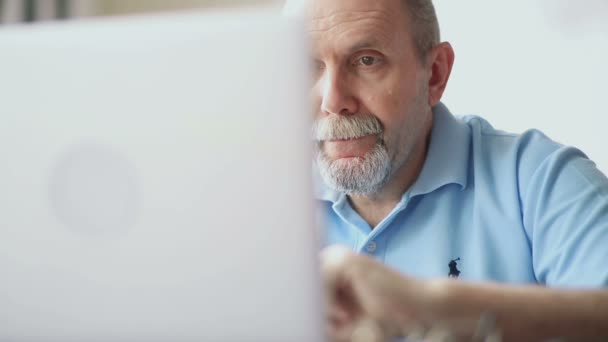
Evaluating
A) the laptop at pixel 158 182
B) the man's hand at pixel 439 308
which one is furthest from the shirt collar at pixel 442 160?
the laptop at pixel 158 182

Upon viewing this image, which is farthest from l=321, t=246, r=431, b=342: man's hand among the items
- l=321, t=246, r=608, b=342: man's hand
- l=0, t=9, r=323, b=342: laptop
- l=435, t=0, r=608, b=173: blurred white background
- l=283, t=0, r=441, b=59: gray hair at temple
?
l=435, t=0, r=608, b=173: blurred white background

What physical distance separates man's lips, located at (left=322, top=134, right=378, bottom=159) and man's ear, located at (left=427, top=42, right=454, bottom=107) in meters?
0.22

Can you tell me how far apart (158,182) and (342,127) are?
782 mm

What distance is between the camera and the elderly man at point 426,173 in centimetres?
121

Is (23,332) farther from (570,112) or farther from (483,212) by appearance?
(570,112)

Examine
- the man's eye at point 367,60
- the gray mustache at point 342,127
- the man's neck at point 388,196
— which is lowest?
the man's neck at point 388,196

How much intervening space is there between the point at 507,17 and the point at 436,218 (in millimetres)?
808

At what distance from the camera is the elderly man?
1.21 m

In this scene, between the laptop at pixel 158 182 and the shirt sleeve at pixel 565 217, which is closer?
the laptop at pixel 158 182

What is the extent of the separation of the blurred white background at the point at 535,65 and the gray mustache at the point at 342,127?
2.25ft

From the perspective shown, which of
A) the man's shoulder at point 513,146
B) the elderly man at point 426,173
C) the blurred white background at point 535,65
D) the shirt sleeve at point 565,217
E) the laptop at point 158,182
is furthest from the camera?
the blurred white background at point 535,65

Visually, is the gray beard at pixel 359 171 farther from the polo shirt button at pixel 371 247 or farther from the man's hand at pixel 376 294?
the man's hand at pixel 376 294

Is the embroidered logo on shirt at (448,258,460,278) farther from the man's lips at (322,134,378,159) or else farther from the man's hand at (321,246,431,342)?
the man's hand at (321,246,431,342)

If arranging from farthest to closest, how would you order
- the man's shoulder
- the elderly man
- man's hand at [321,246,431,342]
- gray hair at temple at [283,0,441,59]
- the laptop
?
1. gray hair at temple at [283,0,441,59]
2. the man's shoulder
3. the elderly man
4. man's hand at [321,246,431,342]
5. the laptop
